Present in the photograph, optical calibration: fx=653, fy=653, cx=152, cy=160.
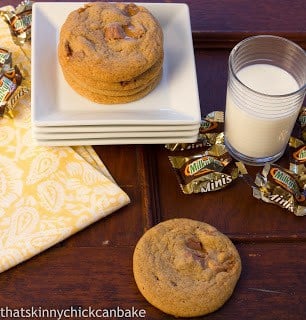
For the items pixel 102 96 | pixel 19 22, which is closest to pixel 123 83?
pixel 102 96

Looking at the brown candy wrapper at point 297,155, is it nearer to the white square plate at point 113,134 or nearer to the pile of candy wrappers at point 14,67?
the white square plate at point 113,134

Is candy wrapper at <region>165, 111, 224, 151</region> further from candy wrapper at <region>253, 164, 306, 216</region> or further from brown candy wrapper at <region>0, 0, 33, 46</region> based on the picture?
brown candy wrapper at <region>0, 0, 33, 46</region>

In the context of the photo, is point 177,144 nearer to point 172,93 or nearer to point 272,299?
point 172,93

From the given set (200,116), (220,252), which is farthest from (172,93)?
(220,252)

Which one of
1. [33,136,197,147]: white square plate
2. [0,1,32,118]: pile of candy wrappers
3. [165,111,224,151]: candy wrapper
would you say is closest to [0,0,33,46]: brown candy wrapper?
[0,1,32,118]: pile of candy wrappers

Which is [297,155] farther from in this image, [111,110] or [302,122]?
[111,110]

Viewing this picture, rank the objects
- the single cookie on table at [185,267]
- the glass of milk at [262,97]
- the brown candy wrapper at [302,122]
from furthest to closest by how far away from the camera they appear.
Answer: the brown candy wrapper at [302,122] < the glass of milk at [262,97] < the single cookie on table at [185,267]

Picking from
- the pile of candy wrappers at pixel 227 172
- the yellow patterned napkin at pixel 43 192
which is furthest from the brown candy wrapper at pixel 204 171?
the yellow patterned napkin at pixel 43 192
